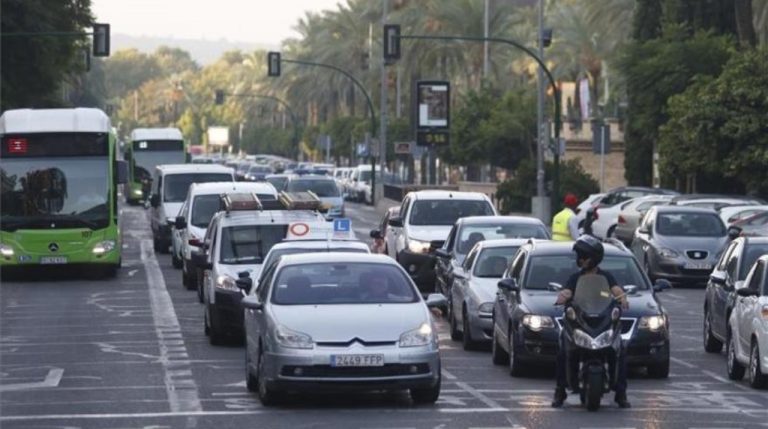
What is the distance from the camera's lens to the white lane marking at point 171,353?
63.5ft

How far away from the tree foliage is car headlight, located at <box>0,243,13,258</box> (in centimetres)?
2636

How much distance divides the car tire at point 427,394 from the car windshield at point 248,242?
27.1 ft

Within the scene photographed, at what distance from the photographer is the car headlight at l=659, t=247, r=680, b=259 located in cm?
3983

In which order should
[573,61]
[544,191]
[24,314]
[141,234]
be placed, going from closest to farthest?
[24,314] < [141,234] < [544,191] < [573,61]

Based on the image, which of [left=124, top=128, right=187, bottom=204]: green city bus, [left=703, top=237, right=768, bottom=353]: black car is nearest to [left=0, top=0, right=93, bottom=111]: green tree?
[left=124, top=128, right=187, bottom=204]: green city bus

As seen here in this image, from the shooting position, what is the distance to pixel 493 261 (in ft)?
85.7

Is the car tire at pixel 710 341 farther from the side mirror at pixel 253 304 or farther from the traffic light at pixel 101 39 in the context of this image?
the traffic light at pixel 101 39

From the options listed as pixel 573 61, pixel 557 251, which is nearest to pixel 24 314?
pixel 557 251

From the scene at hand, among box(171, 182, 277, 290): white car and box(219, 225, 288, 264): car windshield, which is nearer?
box(219, 225, 288, 264): car windshield

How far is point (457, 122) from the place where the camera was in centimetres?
9094

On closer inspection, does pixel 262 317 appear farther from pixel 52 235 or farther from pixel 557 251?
pixel 52 235

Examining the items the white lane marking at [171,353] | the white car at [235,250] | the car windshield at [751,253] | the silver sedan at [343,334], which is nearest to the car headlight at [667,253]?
the white lane marking at [171,353]

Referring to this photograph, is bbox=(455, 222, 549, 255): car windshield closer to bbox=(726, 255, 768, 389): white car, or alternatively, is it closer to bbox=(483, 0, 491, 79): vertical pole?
bbox=(726, 255, 768, 389): white car

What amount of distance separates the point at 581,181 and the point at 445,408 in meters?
52.5
